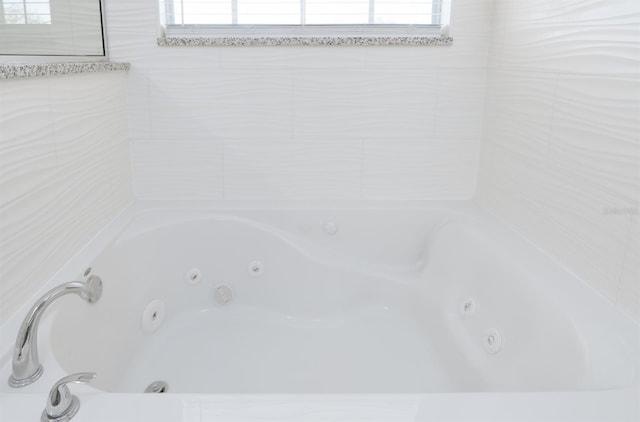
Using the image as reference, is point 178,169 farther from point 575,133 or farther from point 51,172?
point 575,133

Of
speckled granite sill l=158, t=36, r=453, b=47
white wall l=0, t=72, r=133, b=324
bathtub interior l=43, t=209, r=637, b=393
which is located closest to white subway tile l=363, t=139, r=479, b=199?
bathtub interior l=43, t=209, r=637, b=393

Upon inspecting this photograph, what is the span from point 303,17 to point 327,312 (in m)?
1.17

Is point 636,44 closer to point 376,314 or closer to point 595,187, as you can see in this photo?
point 595,187

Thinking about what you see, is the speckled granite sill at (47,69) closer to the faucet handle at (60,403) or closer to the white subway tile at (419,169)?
the faucet handle at (60,403)

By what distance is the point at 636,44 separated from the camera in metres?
1.12

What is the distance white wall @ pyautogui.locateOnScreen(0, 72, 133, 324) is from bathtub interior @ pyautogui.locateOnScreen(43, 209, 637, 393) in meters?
0.12

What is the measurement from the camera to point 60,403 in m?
0.79

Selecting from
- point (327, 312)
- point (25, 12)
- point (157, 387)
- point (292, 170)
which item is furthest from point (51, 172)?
point (327, 312)

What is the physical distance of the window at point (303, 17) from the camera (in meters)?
2.03

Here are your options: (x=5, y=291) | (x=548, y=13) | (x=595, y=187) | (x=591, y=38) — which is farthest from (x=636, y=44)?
(x=5, y=291)

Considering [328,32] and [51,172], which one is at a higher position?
[328,32]

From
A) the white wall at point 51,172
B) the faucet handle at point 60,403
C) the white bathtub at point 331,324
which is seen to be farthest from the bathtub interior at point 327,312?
the faucet handle at point 60,403

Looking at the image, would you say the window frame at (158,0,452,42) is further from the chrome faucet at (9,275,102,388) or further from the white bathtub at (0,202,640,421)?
the chrome faucet at (9,275,102,388)

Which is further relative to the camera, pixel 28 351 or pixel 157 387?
pixel 157 387
